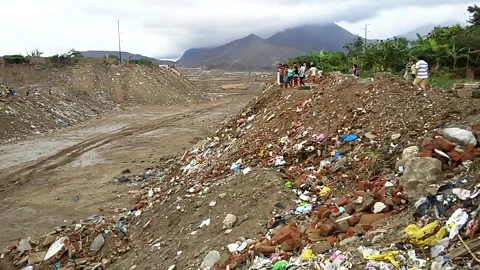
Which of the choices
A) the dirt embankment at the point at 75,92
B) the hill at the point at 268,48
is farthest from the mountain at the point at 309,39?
the dirt embankment at the point at 75,92

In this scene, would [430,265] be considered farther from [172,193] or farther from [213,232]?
[172,193]

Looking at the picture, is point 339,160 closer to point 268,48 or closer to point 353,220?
point 353,220

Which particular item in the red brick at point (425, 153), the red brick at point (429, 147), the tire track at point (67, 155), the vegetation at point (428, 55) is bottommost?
the tire track at point (67, 155)

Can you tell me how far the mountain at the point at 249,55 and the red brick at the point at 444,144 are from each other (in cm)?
10441

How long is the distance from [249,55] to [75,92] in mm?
109765

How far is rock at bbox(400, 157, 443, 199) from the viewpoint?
4.64 m

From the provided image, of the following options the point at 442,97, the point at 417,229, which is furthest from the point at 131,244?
the point at 442,97

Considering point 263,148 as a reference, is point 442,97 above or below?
above

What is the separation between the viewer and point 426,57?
15984mm

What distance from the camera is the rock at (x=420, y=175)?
464 centimetres

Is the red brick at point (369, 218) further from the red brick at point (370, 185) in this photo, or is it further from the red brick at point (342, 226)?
the red brick at point (370, 185)

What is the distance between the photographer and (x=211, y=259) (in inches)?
199

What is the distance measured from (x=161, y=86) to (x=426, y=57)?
2327cm

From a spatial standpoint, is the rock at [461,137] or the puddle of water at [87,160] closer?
the rock at [461,137]
